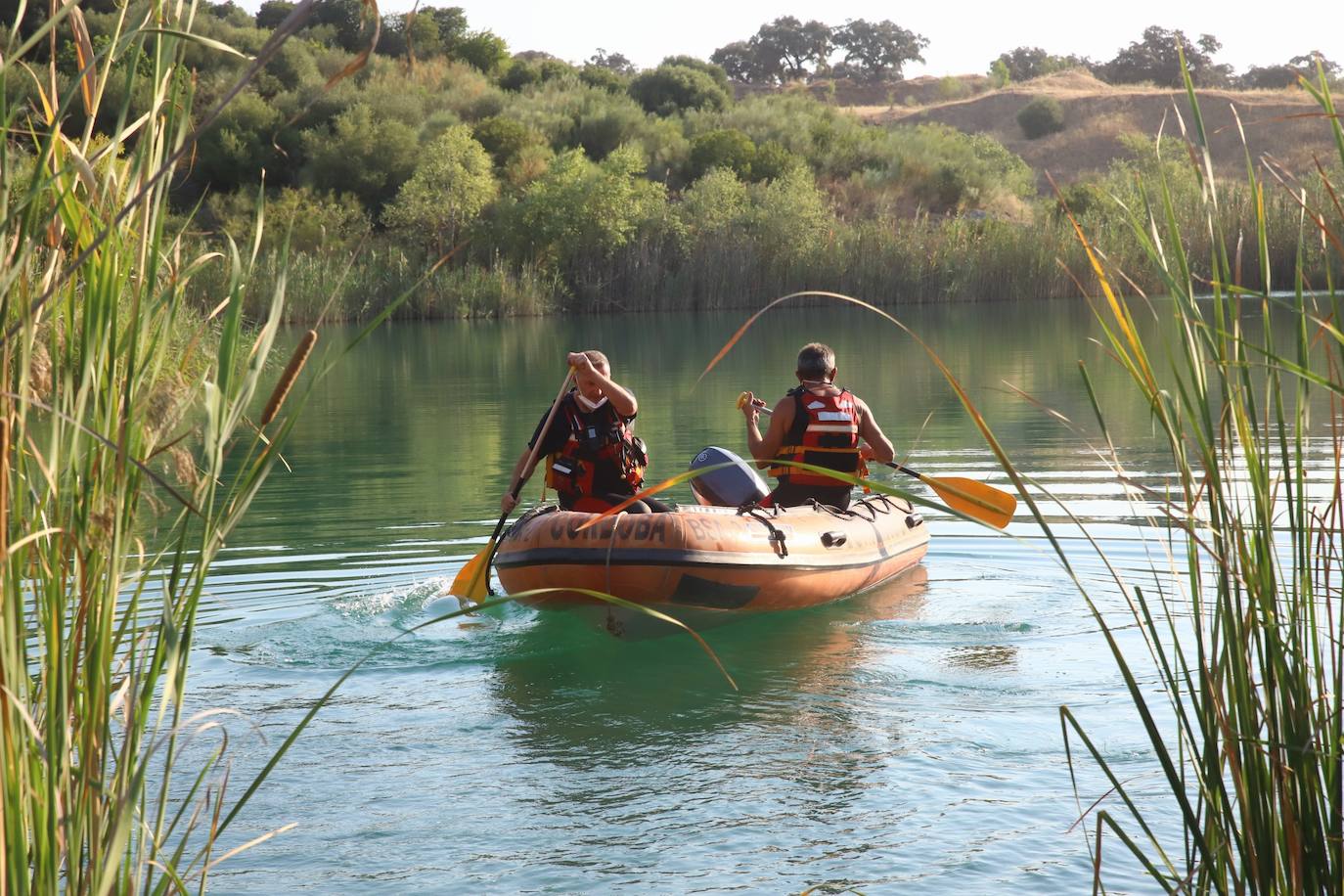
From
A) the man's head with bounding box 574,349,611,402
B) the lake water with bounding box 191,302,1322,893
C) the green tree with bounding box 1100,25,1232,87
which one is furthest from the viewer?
the green tree with bounding box 1100,25,1232,87

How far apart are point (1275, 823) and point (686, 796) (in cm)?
258

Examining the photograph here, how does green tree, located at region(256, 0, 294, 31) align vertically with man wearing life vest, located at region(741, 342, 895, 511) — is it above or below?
above

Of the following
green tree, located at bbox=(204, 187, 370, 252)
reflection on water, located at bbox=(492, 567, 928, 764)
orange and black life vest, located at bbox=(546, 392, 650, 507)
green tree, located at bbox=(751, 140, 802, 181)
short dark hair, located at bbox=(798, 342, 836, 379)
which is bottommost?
reflection on water, located at bbox=(492, 567, 928, 764)

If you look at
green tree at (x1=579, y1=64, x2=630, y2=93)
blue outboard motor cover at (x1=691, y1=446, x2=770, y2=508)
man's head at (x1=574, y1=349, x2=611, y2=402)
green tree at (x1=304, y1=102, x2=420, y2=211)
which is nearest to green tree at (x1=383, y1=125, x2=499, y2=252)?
green tree at (x1=304, y1=102, x2=420, y2=211)

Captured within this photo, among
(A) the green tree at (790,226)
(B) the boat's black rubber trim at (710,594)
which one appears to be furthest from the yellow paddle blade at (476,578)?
(A) the green tree at (790,226)

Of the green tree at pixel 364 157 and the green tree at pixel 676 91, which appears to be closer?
the green tree at pixel 364 157

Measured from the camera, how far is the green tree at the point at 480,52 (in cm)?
4847

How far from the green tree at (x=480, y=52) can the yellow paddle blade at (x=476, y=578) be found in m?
43.6

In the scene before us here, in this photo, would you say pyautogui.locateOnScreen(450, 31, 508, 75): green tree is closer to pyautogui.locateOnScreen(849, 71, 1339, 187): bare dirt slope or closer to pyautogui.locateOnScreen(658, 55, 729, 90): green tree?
pyautogui.locateOnScreen(658, 55, 729, 90): green tree

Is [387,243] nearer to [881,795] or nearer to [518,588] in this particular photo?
[518,588]

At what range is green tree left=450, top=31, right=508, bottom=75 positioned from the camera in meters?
48.5

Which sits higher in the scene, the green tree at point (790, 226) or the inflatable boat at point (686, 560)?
the green tree at point (790, 226)

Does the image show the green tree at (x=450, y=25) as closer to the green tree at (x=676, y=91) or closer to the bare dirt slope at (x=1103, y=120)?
the green tree at (x=676, y=91)

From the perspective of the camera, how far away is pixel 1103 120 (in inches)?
Result: 2138
